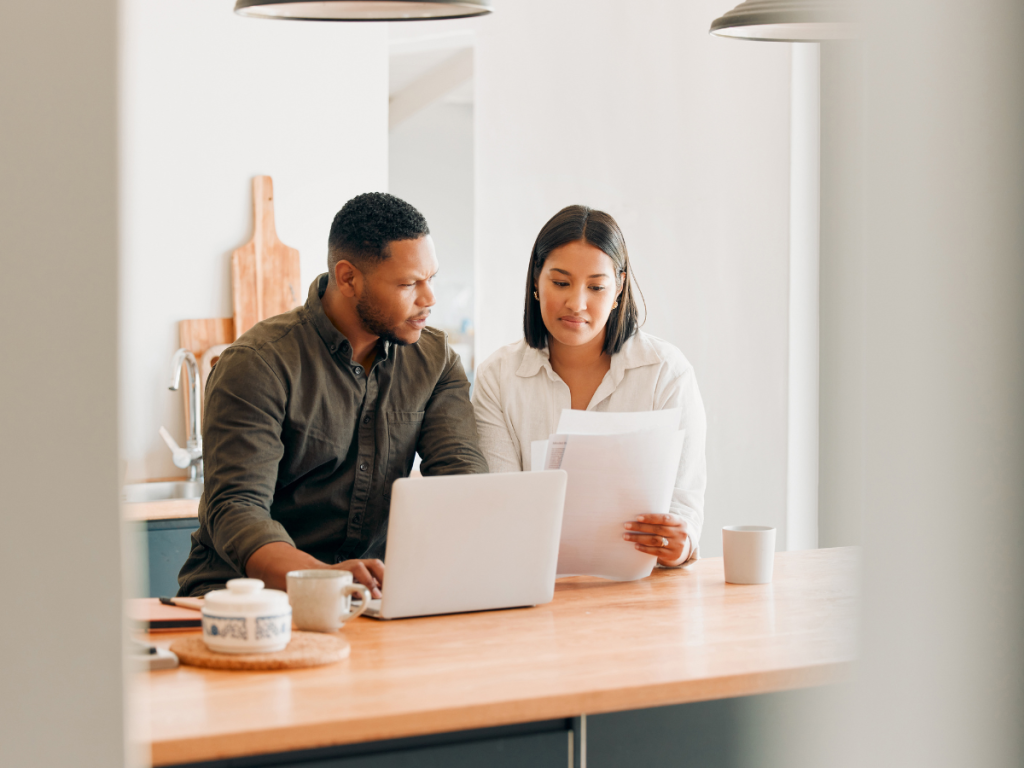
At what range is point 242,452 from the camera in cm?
177

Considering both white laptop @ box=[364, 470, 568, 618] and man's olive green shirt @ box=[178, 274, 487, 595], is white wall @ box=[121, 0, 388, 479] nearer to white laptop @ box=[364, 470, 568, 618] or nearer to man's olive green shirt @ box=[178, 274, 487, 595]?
man's olive green shirt @ box=[178, 274, 487, 595]

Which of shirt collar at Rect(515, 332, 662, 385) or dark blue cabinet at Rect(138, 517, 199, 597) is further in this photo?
dark blue cabinet at Rect(138, 517, 199, 597)

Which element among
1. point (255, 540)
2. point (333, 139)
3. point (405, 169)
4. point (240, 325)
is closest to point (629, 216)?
point (333, 139)

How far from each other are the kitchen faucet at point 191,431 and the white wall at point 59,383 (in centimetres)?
265

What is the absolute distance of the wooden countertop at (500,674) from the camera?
993mm

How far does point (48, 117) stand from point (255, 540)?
1.20m

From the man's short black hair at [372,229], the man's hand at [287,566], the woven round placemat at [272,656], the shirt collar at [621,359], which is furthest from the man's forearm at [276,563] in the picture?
the shirt collar at [621,359]

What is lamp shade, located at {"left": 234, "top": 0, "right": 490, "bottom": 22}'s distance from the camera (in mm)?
1567

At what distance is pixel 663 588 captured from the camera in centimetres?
170

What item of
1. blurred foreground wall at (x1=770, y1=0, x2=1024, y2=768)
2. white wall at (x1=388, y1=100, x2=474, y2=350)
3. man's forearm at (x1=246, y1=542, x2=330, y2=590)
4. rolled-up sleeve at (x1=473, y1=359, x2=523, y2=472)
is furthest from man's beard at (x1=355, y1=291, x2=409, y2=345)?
white wall at (x1=388, y1=100, x2=474, y2=350)

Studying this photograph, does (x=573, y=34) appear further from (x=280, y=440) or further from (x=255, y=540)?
(x=255, y=540)

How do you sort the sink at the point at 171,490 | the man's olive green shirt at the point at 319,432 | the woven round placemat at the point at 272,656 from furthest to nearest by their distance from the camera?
the sink at the point at 171,490
the man's olive green shirt at the point at 319,432
the woven round placemat at the point at 272,656

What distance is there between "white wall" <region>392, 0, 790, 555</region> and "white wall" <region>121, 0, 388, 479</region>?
1.65 ft

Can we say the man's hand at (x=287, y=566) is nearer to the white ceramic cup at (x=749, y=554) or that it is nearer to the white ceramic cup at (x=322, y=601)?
the white ceramic cup at (x=322, y=601)
